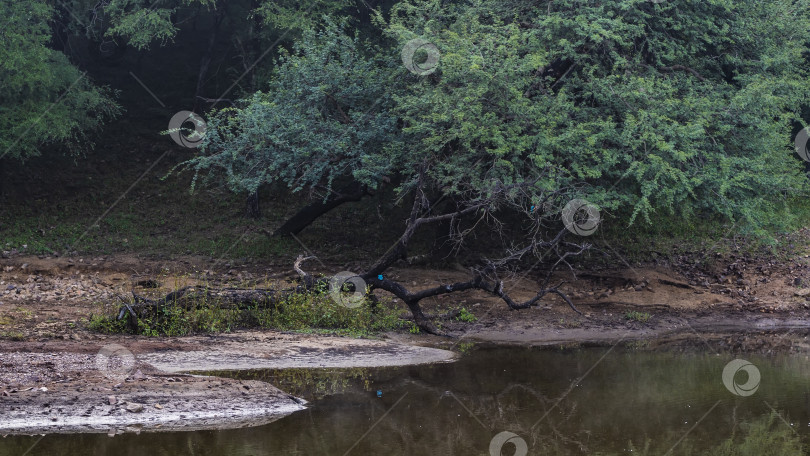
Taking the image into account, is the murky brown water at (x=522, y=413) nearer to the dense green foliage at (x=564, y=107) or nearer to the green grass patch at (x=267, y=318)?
the green grass patch at (x=267, y=318)

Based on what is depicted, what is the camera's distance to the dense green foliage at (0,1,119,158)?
1661cm

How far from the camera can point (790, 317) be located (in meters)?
14.1

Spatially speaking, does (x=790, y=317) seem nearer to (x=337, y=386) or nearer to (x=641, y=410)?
(x=641, y=410)

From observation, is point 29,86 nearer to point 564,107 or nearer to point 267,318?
point 267,318

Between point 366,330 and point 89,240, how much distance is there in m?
8.28

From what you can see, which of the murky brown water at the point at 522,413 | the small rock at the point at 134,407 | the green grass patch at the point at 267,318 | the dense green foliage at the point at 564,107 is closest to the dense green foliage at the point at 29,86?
the dense green foliage at the point at 564,107

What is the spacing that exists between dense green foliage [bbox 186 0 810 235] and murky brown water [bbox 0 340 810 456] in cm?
294

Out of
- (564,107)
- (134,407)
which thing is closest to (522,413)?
(134,407)

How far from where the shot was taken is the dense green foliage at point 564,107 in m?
12.9

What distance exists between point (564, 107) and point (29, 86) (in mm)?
10931

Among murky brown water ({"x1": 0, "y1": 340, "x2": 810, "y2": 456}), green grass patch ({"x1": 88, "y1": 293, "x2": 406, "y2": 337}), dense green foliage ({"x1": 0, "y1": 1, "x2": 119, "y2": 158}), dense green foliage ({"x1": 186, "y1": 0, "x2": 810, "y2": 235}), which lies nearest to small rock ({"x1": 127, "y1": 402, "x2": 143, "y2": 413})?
murky brown water ({"x1": 0, "y1": 340, "x2": 810, "y2": 456})

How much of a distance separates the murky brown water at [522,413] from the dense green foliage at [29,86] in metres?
10.1

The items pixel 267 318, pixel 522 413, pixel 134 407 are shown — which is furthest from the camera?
pixel 267 318

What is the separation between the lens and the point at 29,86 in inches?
669
